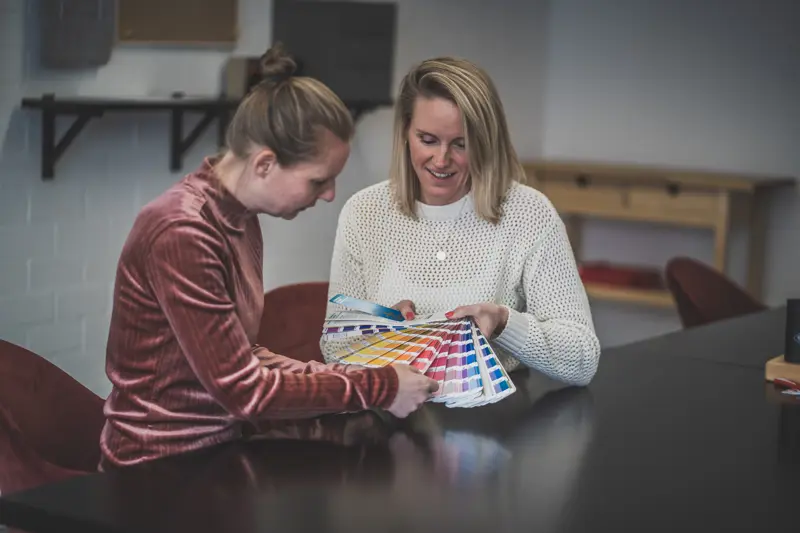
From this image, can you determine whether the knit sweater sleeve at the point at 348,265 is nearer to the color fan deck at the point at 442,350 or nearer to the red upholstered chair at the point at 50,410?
the color fan deck at the point at 442,350

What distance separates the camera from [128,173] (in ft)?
11.3

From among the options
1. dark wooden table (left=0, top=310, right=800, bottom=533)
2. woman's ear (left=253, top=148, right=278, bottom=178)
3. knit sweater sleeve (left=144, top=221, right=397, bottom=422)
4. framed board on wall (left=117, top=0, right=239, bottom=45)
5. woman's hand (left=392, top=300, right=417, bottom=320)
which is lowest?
dark wooden table (left=0, top=310, right=800, bottom=533)

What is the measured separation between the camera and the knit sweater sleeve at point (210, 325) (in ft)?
5.24

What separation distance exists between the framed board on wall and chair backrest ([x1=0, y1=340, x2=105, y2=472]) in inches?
60.6

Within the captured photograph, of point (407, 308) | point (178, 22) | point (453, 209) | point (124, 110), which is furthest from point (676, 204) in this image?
point (407, 308)

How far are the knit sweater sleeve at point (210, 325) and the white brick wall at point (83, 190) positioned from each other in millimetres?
1573

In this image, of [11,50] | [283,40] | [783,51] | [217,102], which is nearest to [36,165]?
[11,50]

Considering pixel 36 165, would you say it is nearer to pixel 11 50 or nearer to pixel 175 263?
pixel 11 50

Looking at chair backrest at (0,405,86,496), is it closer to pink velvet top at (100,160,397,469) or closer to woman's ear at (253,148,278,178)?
pink velvet top at (100,160,397,469)

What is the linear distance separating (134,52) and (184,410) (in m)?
1.88

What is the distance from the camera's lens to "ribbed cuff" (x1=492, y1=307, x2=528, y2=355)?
224 cm

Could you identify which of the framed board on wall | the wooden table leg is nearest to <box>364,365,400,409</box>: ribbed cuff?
the framed board on wall

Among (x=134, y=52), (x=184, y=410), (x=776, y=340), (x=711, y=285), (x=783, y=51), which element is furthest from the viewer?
(x=783, y=51)

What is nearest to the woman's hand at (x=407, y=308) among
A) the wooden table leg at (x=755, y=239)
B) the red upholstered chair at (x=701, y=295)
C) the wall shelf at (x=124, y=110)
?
the wall shelf at (x=124, y=110)
